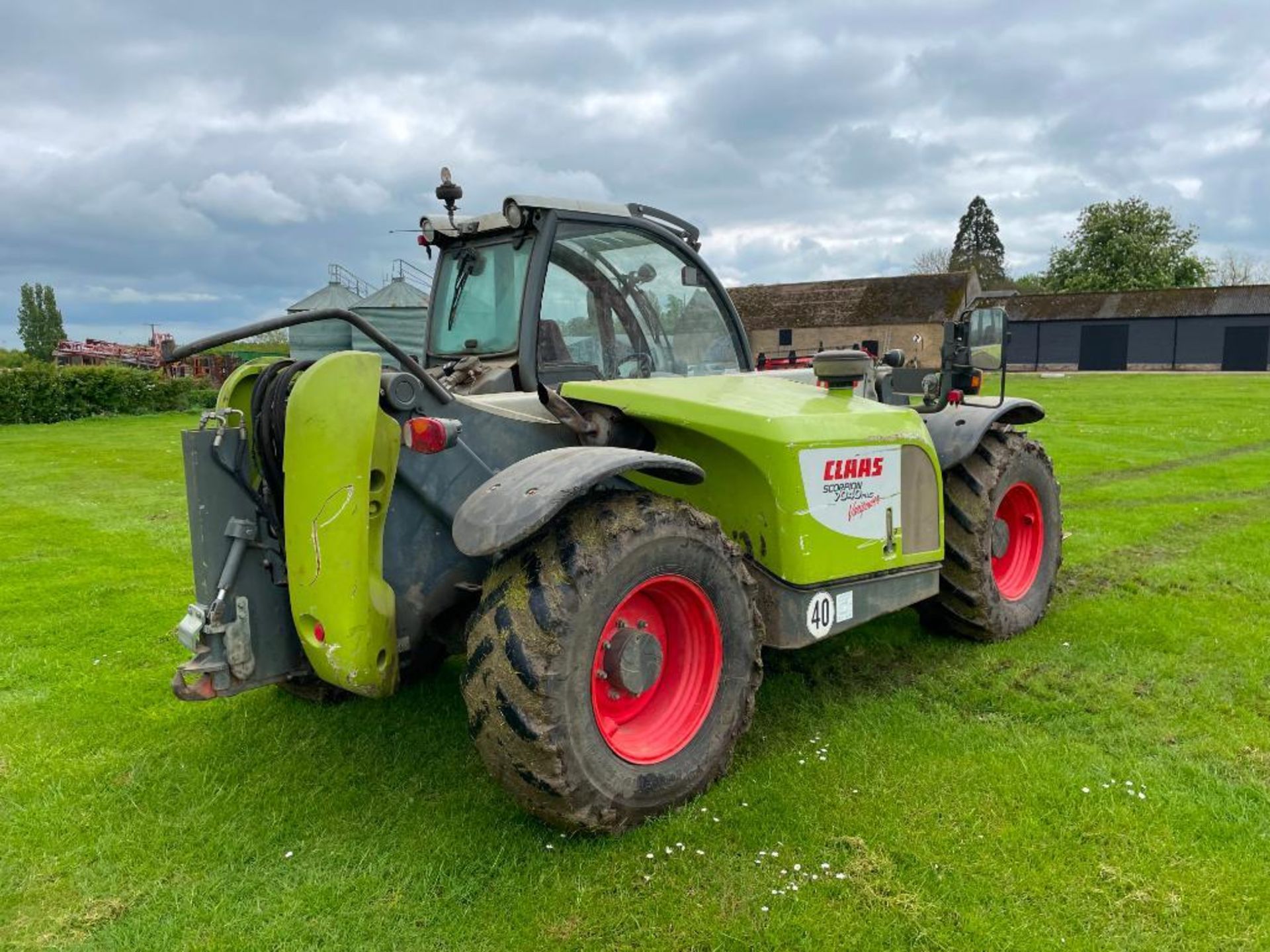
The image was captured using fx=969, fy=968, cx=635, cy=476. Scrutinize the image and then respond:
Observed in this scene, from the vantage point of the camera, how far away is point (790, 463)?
11.8 feet

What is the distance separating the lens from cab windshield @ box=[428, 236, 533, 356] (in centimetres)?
417

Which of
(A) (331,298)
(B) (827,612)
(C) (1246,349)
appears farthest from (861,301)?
(B) (827,612)

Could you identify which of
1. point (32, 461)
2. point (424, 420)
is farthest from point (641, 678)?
point (32, 461)

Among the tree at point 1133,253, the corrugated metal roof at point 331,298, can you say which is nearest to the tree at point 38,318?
the corrugated metal roof at point 331,298

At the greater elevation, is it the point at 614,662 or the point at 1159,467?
the point at 614,662

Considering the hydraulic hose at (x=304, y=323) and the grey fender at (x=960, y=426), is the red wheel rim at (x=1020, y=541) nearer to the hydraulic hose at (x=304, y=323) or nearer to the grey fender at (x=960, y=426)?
the grey fender at (x=960, y=426)

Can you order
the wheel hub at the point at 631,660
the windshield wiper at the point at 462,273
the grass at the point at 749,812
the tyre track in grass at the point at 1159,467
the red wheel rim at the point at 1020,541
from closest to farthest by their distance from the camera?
the grass at the point at 749,812, the wheel hub at the point at 631,660, the windshield wiper at the point at 462,273, the red wheel rim at the point at 1020,541, the tyre track in grass at the point at 1159,467

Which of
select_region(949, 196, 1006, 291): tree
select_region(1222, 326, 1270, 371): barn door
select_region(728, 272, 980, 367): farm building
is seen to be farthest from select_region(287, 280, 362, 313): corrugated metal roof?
select_region(949, 196, 1006, 291): tree

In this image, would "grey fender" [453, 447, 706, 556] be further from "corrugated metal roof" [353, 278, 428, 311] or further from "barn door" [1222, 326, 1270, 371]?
"barn door" [1222, 326, 1270, 371]

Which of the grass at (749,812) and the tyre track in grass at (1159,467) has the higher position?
the tyre track in grass at (1159,467)

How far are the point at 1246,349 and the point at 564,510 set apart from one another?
46518 millimetres

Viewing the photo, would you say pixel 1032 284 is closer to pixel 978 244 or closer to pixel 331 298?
pixel 978 244

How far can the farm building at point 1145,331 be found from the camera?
135ft

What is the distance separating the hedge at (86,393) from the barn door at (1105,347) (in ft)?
121
